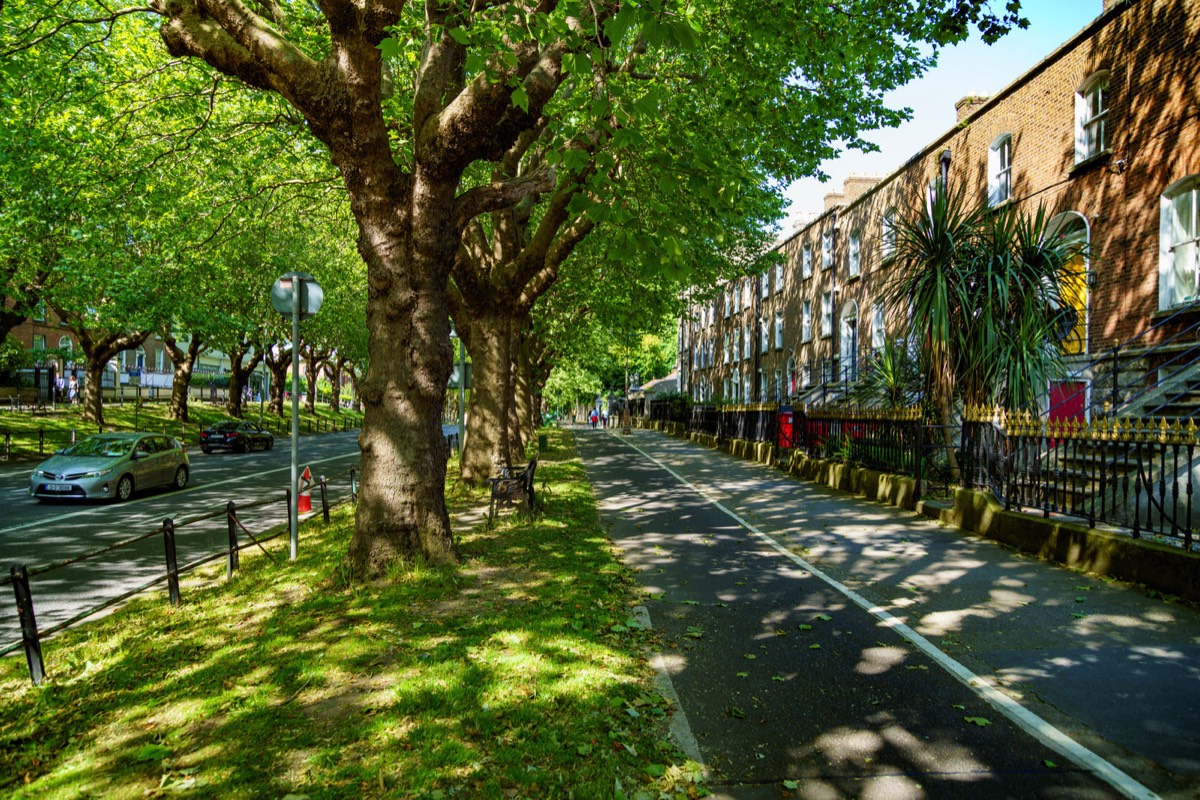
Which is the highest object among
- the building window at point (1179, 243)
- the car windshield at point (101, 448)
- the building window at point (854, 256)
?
the building window at point (854, 256)

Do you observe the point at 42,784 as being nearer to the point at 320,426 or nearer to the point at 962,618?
the point at 962,618

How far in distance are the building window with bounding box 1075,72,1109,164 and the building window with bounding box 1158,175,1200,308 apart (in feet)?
6.81

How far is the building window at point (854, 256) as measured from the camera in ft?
84.5

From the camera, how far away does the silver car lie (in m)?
14.0

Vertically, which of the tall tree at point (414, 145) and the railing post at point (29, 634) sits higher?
the tall tree at point (414, 145)

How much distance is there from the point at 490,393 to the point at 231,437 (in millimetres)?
21260

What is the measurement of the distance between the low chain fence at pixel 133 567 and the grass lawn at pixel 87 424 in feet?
56.7

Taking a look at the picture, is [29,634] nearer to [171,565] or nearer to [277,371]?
[171,565]

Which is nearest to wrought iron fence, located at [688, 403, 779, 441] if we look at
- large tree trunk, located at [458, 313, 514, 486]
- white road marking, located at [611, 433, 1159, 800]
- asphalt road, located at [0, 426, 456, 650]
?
large tree trunk, located at [458, 313, 514, 486]

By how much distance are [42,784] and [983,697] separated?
5.36 meters

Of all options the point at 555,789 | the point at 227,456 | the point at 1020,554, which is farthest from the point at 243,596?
the point at 227,456

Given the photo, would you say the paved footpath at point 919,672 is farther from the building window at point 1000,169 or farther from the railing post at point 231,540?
the building window at point 1000,169

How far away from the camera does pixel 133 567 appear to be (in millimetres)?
8727

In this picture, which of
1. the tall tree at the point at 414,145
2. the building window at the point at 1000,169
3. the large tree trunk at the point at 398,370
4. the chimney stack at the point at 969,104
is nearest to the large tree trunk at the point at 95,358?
the tall tree at the point at 414,145
